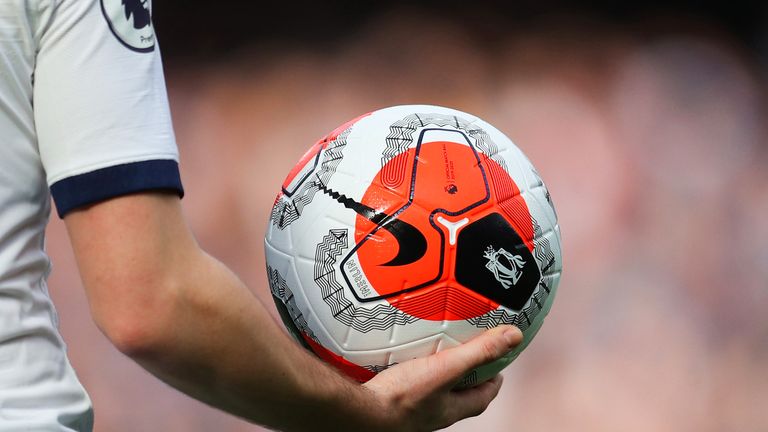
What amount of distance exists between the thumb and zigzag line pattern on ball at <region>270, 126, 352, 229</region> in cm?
32

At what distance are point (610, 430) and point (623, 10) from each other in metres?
2.21

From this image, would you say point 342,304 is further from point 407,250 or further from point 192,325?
point 192,325

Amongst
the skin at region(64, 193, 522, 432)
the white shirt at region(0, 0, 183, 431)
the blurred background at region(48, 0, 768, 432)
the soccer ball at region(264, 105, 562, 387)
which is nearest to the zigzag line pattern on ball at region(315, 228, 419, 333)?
the soccer ball at region(264, 105, 562, 387)

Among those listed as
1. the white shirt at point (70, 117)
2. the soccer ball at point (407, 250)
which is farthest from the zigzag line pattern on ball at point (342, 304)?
the white shirt at point (70, 117)

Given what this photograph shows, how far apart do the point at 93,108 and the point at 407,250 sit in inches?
23.5

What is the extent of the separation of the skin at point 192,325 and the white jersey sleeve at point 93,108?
19 millimetres

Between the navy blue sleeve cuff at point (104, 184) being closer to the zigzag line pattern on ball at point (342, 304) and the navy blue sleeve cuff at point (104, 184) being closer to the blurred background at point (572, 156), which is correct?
the zigzag line pattern on ball at point (342, 304)

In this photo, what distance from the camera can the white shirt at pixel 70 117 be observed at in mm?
707

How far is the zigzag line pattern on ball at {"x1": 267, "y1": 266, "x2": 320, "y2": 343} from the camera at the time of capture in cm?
126

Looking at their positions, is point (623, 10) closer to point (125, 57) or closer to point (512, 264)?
point (512, 264)

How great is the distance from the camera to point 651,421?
4.07 meters

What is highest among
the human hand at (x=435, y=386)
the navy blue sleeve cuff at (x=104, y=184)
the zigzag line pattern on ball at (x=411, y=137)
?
the zigzag line pattern on ball at (x=411, y=137)

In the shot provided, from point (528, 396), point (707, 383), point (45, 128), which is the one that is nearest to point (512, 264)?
point (45, 128)

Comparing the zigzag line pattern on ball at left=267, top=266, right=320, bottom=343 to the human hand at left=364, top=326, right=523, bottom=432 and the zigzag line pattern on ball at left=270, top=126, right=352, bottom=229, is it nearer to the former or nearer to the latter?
the zigzag line pattern on ball at left=270, top=126, right=352, bottom=229
